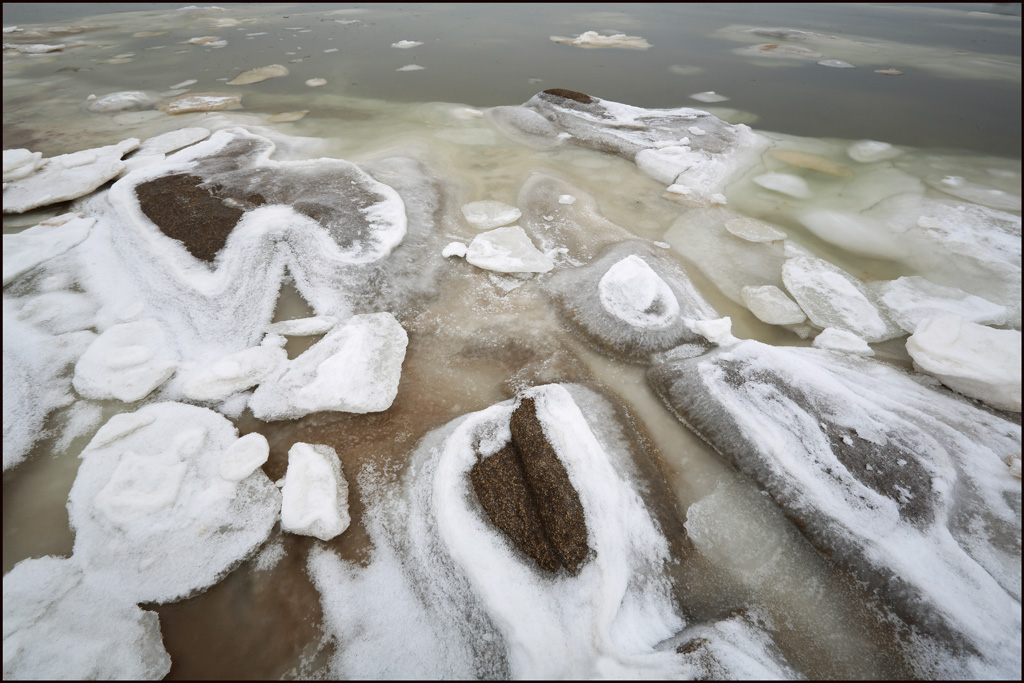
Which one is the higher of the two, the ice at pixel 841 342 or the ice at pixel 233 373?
the ice at pixel 841 342

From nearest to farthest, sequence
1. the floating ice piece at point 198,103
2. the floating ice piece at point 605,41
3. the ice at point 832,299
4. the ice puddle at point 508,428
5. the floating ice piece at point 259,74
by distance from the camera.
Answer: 1. the ice puddle at point 508,428
2. the ice at point 832,299
3. the floating ice piece at point 198,103
4. the floating ice piece at point 259,74
5. the floating ice piece at point 605,41

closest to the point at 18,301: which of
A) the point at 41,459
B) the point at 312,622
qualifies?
the point at 41,459

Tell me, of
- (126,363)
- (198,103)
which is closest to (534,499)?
(126,363)

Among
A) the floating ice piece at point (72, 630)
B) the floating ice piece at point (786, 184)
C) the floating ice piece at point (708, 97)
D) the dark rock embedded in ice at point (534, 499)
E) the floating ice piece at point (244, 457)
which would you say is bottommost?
the floating ice piece at point (72, 630)

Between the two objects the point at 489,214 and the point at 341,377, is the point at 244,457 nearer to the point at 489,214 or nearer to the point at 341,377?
the point at 341,377

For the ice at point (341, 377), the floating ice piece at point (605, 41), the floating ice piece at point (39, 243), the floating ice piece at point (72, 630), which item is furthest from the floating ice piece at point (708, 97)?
the floating ice piece at point (72, 630)

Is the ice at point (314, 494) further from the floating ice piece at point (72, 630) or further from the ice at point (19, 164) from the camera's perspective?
the ice at point (19, 164)
